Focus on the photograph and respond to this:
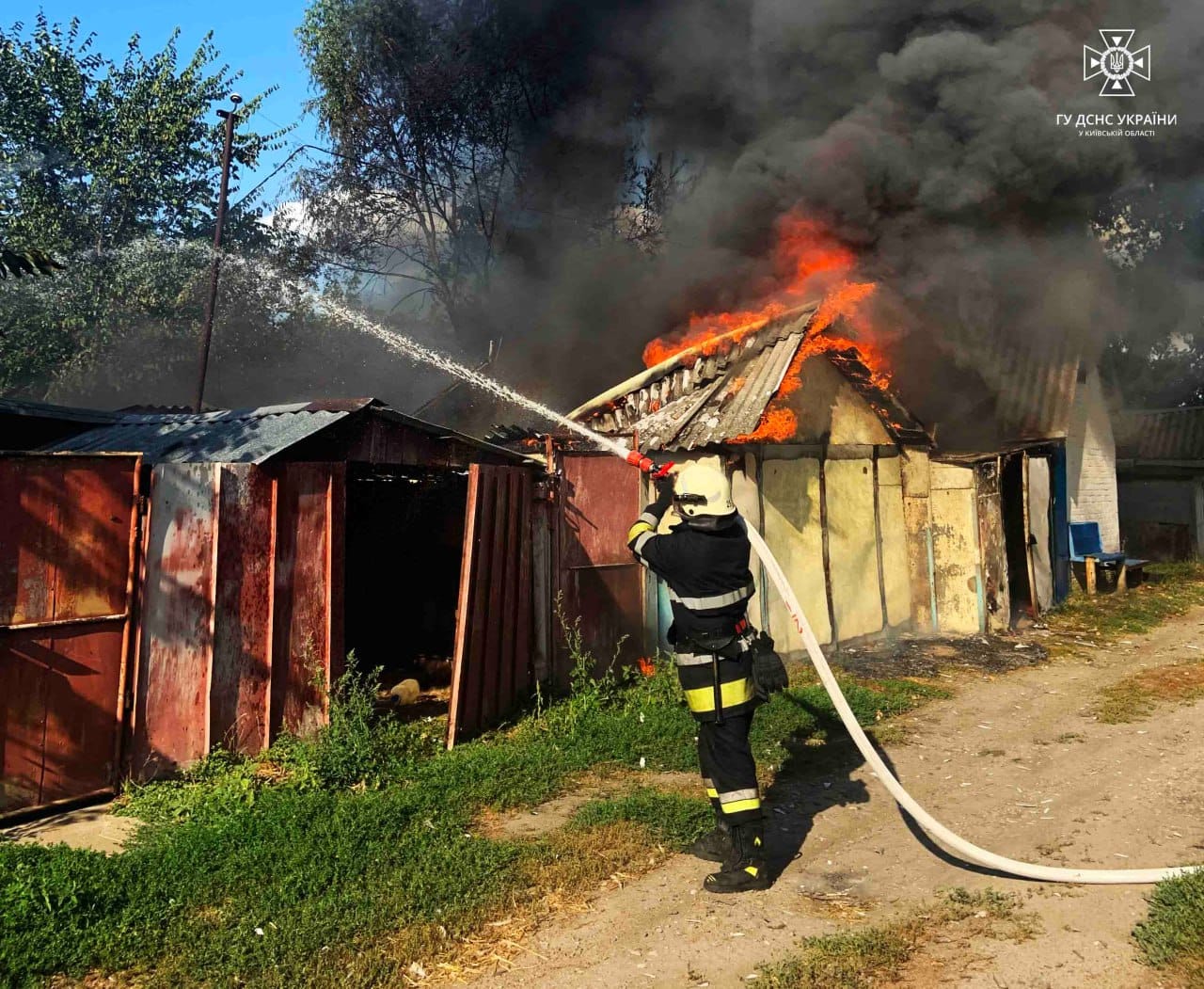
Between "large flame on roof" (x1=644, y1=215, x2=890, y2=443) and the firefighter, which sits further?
"large flame on roof" (x1=644, y1=215, x2=890, y2=443)

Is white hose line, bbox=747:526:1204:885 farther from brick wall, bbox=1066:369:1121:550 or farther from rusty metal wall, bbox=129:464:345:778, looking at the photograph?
brick wall, bbox=1066:369:1121:550

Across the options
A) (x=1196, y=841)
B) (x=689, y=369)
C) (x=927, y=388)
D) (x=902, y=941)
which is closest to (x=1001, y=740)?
(x=1196, y=841)

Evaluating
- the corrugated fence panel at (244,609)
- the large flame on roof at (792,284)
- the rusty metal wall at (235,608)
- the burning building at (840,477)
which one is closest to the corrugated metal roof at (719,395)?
the burning building at (840,477)

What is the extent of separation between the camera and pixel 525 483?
771 cm

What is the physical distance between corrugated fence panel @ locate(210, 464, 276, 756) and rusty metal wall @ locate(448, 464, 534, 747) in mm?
1451

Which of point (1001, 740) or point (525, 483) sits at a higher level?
point (525, 483)

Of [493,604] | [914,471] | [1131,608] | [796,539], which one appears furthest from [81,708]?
[1131,608]

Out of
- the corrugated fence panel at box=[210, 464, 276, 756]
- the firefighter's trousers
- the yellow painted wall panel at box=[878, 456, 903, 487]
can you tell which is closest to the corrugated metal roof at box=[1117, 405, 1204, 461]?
the yellow painted wall panel at box=[878, 456, 903, 487]

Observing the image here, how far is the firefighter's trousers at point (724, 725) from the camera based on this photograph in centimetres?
443

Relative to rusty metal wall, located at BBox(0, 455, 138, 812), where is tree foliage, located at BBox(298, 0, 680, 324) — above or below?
above

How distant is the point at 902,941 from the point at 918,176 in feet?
38.5

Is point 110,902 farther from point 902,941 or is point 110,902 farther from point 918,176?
point 918,176

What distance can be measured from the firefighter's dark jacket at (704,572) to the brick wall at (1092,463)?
13952 mm
